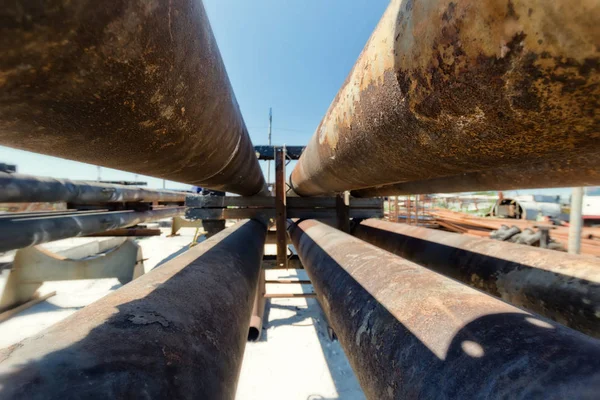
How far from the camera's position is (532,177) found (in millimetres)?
1307

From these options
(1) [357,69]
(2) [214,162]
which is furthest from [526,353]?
(2) [214,162]

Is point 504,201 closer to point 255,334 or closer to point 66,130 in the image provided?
point 255,334

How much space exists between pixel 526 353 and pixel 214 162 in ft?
3.64

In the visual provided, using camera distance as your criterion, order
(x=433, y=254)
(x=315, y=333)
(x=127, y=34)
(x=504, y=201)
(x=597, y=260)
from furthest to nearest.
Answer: (x=504, y=201)
(x=315, y=333)
(x=433, y=254)
(x=597, y=260)
(x=127, y=34)

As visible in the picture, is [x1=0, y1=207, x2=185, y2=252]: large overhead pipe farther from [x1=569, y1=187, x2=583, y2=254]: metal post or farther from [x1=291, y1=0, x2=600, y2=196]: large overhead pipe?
[x1=569, y1=187, x2=583, y2=254]: metal post

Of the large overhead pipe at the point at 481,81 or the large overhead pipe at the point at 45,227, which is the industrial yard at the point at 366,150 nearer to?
the large overhead pipe at the point at 481,81

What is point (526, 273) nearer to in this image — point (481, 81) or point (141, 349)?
point (481, 81)

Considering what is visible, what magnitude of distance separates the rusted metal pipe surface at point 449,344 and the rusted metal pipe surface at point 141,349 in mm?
402

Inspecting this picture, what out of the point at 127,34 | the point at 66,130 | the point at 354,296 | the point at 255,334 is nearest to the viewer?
the point at 127,34

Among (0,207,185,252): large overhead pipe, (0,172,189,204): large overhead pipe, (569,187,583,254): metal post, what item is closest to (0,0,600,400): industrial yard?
(0,207,185,252): large overhead pipe

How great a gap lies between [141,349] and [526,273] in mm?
1789

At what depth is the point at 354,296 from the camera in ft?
3.95

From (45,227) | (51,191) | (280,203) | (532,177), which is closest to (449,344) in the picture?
(532,177)

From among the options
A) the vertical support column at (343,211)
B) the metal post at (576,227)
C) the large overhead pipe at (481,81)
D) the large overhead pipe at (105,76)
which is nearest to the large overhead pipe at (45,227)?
the large overhead pipe at (105,76)
